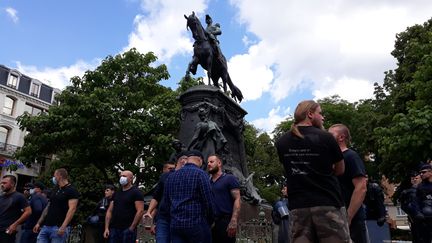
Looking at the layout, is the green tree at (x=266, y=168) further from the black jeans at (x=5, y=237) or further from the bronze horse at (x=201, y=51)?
the black jeans at (x=5, y=237)

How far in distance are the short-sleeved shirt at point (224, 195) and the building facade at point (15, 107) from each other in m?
40.6

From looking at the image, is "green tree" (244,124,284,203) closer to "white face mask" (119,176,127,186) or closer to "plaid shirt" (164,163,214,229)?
"white face mask" (119,176,127,186)

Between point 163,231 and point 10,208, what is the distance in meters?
3.27

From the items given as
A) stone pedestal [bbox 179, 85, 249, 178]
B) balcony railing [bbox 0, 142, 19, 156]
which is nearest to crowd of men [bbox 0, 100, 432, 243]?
stone pedestal [bbox 179, 85, 249, 178]

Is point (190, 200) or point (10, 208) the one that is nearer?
point (190, 200)

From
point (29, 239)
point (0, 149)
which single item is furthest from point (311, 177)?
point (0, 149)

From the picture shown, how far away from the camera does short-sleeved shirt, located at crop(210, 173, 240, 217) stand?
5.39 meters

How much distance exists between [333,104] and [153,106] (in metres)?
24.5

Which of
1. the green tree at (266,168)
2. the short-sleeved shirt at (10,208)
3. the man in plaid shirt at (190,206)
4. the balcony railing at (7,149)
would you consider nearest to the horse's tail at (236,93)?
the short-sleeved shirt at (10,208)

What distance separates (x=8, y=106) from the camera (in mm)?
44094

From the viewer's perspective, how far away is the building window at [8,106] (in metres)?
43.7

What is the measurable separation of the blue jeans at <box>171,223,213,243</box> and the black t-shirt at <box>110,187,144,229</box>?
241 cm

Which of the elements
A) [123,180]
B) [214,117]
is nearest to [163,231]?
[123,180]

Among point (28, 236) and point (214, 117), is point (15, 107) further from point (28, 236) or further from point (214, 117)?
point (28, 236)
